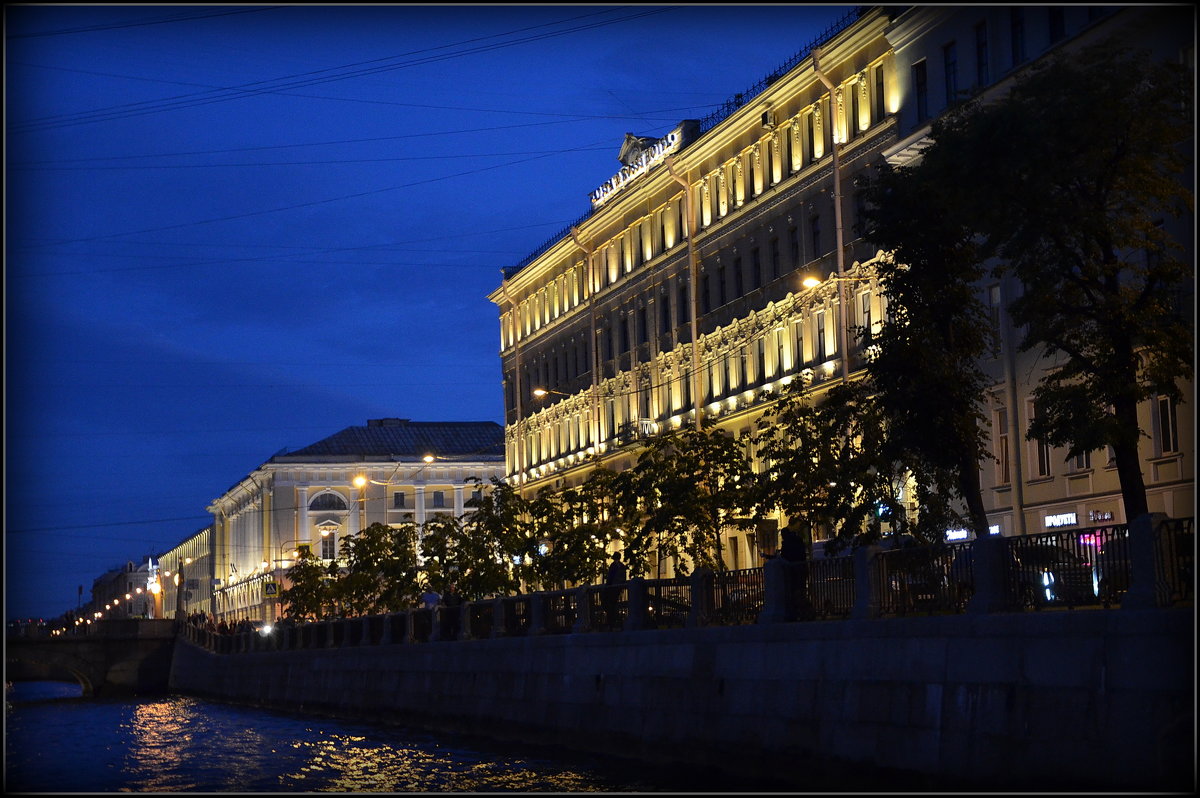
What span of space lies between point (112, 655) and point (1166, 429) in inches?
2712

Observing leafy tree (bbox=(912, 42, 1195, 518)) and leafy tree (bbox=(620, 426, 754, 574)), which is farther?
leafy tree (bbox=(620, 426, 754, 574))

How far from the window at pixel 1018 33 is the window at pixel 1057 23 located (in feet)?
3.75

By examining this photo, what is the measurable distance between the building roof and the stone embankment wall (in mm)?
87127

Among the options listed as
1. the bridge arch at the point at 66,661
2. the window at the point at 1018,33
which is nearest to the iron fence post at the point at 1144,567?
the window at the point at 1018,33

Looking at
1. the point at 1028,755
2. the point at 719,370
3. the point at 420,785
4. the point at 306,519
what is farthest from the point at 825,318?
the point at 306,519

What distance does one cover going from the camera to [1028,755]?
59.2ft

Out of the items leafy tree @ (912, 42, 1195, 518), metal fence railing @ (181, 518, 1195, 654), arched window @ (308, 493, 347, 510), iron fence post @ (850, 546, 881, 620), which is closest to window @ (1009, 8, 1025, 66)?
leafy tree @ (912, 42, 1195, 518)

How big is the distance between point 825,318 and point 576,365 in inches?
1004

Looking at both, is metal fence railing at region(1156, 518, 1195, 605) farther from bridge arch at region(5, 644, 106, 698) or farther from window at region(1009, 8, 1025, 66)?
bridge arch at region(5, 644, 106, 698)

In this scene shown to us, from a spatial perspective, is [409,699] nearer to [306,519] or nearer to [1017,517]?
[1017,517]

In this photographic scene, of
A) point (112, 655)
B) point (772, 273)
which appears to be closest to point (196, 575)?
point (112, 655)

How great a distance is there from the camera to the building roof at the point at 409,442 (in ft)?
408

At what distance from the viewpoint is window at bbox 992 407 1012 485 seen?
42.9 m

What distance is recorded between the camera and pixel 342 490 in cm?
12250
